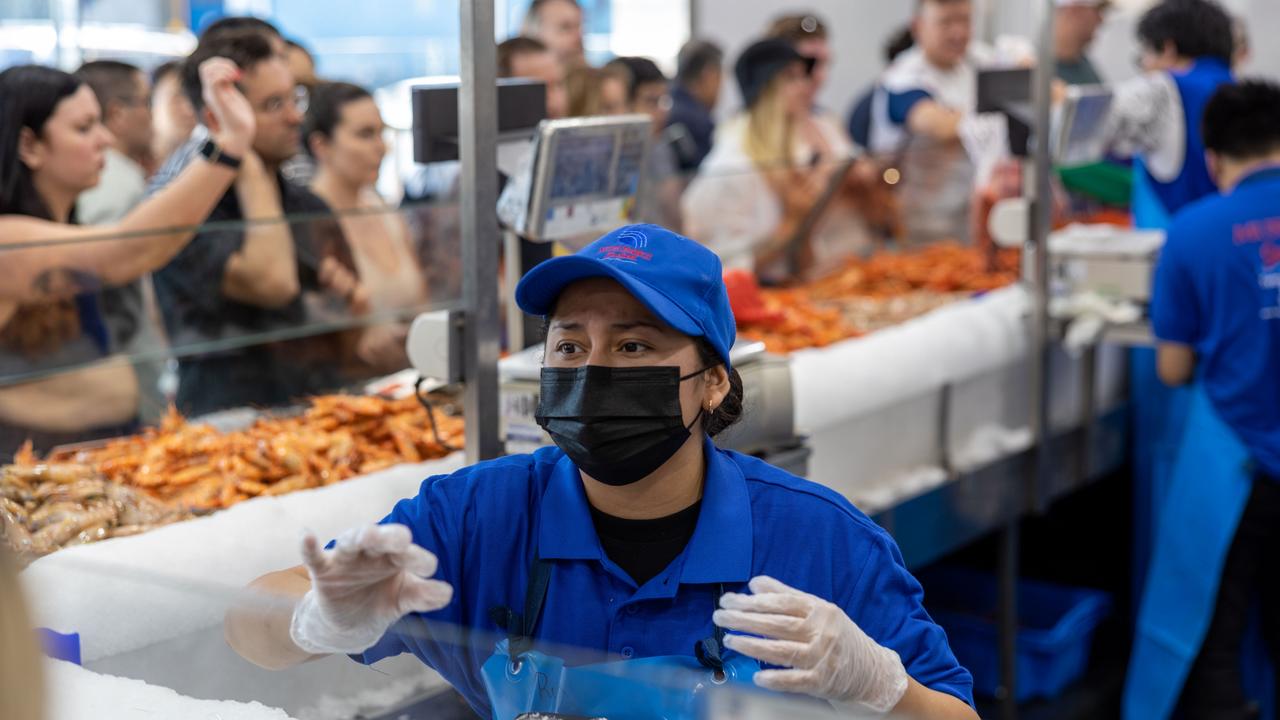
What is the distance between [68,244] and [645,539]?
1644 mm

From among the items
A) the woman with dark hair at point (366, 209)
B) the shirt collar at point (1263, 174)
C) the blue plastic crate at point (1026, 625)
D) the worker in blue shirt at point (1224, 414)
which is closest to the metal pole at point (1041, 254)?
the worker in blue shirt at point (1224, 414)

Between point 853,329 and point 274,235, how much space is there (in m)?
1.61

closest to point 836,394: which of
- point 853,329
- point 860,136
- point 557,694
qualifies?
point 853,329

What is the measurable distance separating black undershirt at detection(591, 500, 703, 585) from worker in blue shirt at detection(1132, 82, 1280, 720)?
260 centimetres

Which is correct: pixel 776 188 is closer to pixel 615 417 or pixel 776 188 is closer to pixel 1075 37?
pixel 1075 37

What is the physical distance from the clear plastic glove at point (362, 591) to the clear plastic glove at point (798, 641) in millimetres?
301

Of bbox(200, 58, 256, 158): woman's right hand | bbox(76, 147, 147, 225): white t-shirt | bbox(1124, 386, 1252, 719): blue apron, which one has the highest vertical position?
bbox(200, 58, 256, 158): woman's right hand

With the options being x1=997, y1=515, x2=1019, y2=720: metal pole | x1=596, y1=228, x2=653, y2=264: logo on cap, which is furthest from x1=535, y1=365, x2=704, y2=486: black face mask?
x1=997, y1=515, x2=1019, y2=720: metal pole

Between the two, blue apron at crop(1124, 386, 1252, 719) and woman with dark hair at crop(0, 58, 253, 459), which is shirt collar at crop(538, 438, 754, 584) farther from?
blue apron at crop(1124, 386, 1252, 719)

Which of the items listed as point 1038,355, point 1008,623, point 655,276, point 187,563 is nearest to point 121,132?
point 187,563

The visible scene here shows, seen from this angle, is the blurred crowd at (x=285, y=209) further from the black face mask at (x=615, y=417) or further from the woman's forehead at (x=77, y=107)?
the black face mask at (x=615, y=417)

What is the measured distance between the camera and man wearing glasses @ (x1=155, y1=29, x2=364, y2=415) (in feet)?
9.86

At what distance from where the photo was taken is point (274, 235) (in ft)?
10.2

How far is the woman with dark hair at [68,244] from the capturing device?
268cm
